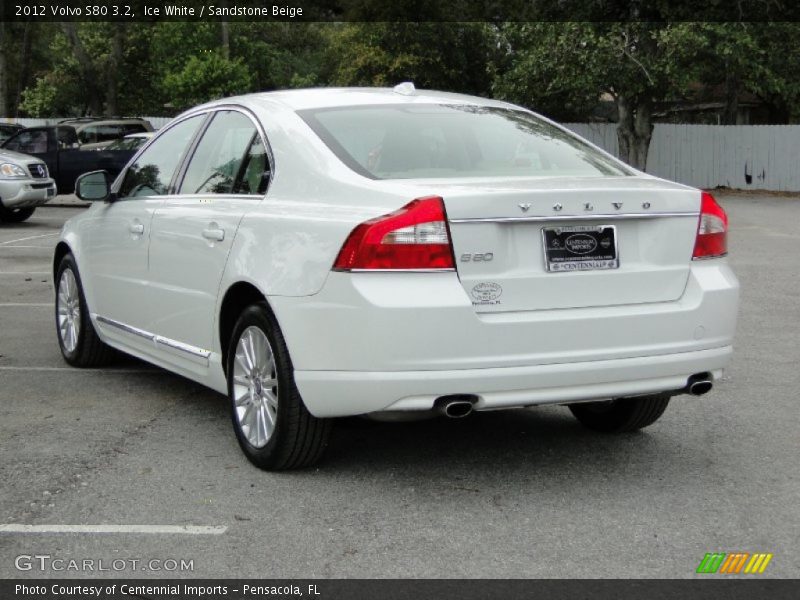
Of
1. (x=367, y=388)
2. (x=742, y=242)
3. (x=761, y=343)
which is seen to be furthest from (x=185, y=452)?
(x=742, y=242)

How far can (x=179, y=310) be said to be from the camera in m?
6.42

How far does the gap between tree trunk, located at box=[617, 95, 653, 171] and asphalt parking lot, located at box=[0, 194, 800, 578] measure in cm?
2966

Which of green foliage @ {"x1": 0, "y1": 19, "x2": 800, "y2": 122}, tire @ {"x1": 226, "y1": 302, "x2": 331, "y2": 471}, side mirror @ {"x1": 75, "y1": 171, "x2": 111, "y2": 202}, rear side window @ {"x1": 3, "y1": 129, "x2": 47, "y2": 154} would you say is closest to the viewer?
tire @ {"x1": 226, "y1": 302, "x2": 331, "y2": 471}

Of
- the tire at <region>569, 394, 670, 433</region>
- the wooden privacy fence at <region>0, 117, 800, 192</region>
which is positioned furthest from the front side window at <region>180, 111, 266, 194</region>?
the wooden privacy fence at <region>0, 117, 800, 192</region>

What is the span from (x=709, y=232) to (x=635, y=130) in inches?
1281

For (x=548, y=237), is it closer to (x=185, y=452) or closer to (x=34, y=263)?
(x=185, y=452)

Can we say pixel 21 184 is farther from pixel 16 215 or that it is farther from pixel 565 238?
pixel 565 238

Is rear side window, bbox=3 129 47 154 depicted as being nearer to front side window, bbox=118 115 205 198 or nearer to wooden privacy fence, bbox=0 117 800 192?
wooden privacy fence, bbox=0 117 800 192

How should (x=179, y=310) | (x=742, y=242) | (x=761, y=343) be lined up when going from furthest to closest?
(x=742, y=242)
(x=761, y=343)
(x=179, y=310)

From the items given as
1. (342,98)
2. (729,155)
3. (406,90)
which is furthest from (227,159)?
(729,155)

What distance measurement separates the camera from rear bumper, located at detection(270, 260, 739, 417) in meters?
4.89

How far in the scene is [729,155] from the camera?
125 ft

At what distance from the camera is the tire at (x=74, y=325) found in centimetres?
806
